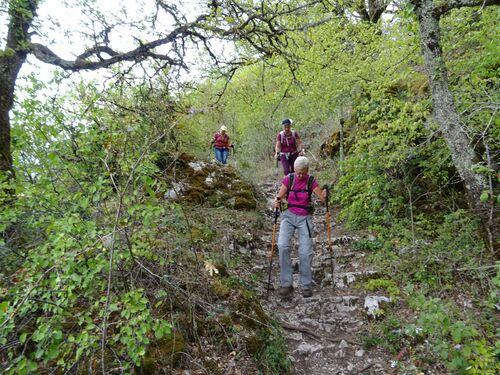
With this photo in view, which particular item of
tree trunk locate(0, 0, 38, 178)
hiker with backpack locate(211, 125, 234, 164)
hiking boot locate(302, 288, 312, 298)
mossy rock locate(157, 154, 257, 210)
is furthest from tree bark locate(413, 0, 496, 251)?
hiker with backpack locate(211, 125, 234, 164)

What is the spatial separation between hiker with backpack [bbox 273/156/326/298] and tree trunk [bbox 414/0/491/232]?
2.15 metres

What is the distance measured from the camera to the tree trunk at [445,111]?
4.82m

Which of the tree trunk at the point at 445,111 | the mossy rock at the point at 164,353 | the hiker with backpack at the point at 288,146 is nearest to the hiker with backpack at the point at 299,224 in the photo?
the tree trunk at the point at 445,111

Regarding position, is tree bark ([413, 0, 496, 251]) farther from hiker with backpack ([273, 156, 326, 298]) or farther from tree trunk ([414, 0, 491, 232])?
hiker with backpack ([273, 156, 326, 298])

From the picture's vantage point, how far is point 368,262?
20.6 feet

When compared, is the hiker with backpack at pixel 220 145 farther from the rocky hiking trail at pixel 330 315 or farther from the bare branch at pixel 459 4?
the bare branch at pixel 459 4

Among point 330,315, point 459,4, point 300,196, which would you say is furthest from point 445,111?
point 330,315

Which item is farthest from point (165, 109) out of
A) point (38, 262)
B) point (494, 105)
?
point (494, 105)

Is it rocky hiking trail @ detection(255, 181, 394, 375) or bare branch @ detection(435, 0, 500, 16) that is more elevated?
bare branch @ detection(435, 0, 500, 16)

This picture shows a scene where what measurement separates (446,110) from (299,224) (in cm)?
290

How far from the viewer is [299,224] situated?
18.8ft

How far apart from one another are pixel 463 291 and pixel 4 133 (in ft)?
23.7

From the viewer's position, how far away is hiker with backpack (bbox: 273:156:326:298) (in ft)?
18.6

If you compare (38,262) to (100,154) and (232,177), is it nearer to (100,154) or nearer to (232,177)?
(100,154)
